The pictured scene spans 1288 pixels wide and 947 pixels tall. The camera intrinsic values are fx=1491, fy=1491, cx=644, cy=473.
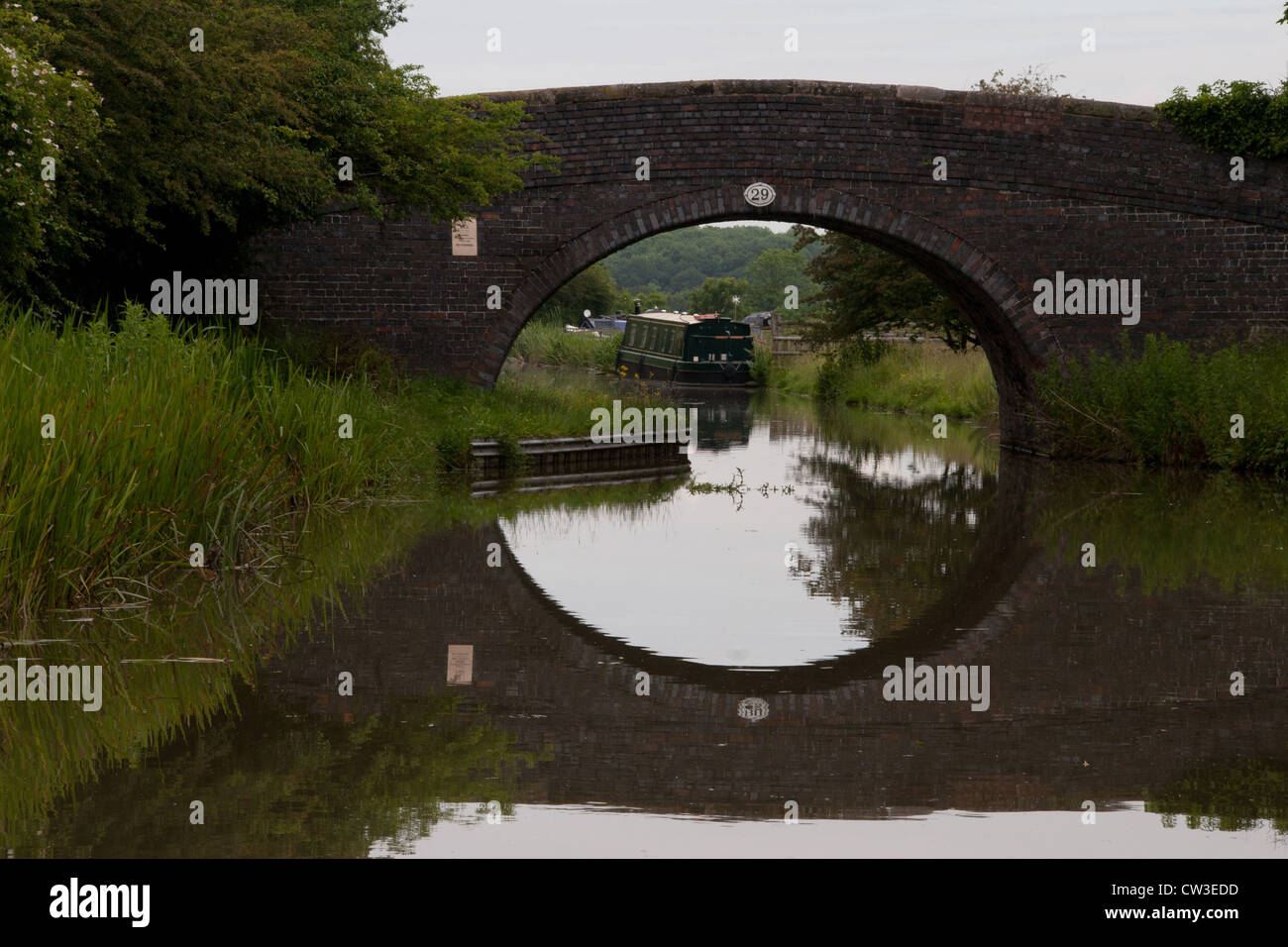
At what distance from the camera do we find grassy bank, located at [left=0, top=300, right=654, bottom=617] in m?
6.51

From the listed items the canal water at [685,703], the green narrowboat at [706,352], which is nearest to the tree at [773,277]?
the green narrowboat at [706,352]

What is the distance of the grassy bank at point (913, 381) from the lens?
2634 cm

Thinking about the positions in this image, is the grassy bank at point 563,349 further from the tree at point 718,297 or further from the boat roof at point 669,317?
the tree at point 718,297

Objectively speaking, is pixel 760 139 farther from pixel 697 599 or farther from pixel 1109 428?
pixel 697 599

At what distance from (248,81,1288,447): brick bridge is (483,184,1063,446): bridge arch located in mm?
26

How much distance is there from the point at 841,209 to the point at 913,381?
1171 cm

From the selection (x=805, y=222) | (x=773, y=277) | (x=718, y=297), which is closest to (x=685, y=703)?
(x=805, y=222)

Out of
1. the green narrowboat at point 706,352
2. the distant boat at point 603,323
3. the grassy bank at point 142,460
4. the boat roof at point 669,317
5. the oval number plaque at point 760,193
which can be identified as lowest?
the grassy bank at point 142,460

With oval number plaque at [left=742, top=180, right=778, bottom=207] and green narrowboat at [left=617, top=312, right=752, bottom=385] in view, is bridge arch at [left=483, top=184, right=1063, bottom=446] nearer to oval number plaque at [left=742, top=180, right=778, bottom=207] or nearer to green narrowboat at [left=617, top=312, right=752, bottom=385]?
oval number plaque at [left=742, top=180, right=778, bottom=207]

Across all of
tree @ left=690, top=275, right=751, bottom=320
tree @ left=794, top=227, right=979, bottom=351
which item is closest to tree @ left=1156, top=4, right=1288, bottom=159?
tree @ left=794, top=227, right=979, bottom=351

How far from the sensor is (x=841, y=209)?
17.8 meters

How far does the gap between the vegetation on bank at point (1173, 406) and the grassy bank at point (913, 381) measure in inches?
257

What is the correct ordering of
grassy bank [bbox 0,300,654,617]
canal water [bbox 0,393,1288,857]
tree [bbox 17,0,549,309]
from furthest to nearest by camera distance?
tree [bbox 17,0,549,309], grassy bank [bbox 0,300,654,617], canal water [bbox 0,393,1288,857]
